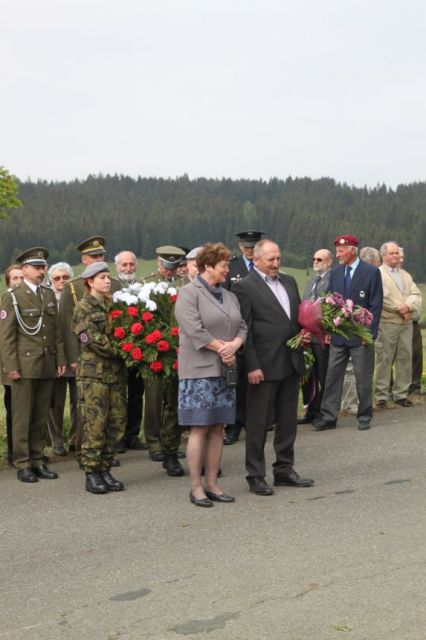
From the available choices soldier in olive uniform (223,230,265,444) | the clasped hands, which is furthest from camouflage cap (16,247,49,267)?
soldier in olive uniform (223,230,265,444)

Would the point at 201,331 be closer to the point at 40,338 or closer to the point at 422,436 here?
the point at 40,338

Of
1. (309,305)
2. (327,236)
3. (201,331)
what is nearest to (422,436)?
(309,305)

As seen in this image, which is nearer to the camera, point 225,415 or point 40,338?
point 225,415

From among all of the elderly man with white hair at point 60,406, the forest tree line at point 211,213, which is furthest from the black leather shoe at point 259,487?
the forest tree line at point 211,213

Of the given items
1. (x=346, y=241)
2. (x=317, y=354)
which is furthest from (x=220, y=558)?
(x=317, y=354)

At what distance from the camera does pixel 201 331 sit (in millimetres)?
7879

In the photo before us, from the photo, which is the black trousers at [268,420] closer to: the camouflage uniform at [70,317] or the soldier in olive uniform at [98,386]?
the soldier in olive uniform at [98,386]

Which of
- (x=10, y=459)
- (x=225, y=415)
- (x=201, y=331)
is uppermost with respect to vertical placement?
(x=201, y=331)

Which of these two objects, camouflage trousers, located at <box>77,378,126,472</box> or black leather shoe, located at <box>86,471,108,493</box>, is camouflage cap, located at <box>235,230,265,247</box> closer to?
camouflage trousers, located at <box>77,378,126,472</box>

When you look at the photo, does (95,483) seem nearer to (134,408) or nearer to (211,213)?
(134,408)

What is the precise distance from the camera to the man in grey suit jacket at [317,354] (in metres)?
12.2

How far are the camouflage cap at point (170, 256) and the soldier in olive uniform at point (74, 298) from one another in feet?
2.17

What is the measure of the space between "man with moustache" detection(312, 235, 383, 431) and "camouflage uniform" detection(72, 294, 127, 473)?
3.55 m

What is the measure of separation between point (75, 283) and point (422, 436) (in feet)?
13.8
